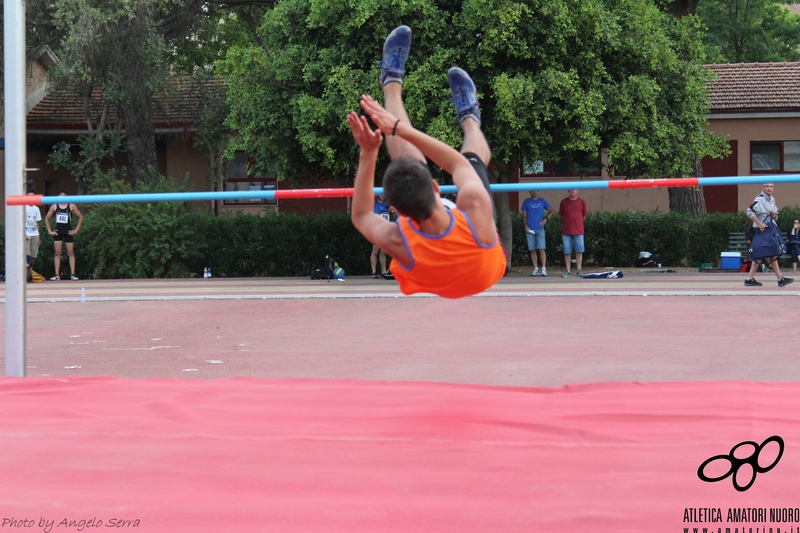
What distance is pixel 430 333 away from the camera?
27.6ft

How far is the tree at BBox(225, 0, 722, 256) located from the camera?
12.8m

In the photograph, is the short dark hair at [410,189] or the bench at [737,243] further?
the bench at [737,243]

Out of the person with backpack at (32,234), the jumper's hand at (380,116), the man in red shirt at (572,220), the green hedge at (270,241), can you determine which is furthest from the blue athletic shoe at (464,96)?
the person with backpack at (32,234)

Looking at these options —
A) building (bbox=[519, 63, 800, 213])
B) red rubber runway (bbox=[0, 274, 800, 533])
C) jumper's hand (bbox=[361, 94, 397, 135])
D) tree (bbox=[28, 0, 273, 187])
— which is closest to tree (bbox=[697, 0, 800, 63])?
building (bbox=[519, 63, 800, 213])

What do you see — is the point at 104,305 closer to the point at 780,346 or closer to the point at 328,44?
the point at 328,44

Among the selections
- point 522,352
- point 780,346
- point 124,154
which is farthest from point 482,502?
point 124,154

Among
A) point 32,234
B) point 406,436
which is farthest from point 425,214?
point 32,234

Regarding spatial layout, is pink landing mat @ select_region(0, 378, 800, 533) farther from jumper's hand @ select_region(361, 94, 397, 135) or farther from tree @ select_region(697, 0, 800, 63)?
tree @ select_region(697, 0, 800, 63)

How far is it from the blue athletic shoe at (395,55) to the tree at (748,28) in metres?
25.6

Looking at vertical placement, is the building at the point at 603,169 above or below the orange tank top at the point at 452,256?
above

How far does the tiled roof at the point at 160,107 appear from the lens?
19062 millimetres

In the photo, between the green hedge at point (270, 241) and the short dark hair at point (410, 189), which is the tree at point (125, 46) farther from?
the short dark hair at point (410, 189)

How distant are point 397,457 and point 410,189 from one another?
116 centimetres

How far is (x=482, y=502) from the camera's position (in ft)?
9.91
